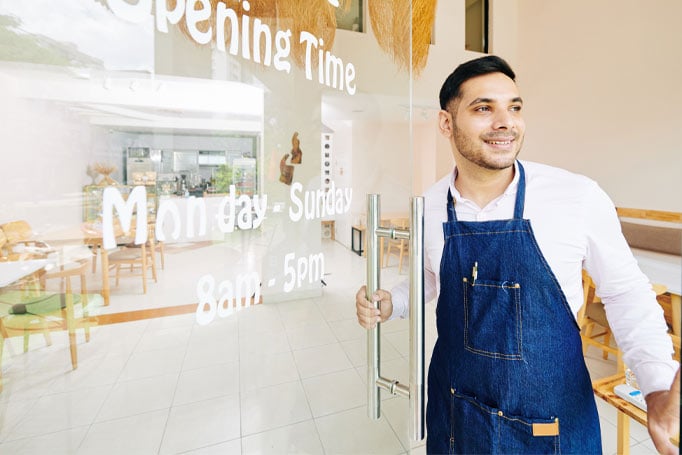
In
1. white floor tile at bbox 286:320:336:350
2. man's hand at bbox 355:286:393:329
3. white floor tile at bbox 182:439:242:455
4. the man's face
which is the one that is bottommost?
white floor tile at bbox 182:439:242:455

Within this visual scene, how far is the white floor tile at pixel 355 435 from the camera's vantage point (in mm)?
1692

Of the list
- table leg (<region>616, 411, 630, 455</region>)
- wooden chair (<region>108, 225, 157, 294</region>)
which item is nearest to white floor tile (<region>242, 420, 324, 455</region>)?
wooden chair (<region>108, 225, 157, 294</region>)

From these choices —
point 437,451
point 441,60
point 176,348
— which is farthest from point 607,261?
point 441,60

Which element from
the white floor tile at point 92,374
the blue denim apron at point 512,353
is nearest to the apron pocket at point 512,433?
the blue denim apron at point 512,353

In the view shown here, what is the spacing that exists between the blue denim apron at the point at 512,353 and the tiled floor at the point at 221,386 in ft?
2.26

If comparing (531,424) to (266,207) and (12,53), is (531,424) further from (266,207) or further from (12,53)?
(12,53)

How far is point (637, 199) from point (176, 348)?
4474mm

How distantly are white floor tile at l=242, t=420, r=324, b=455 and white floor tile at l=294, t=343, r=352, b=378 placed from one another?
0.82 ft

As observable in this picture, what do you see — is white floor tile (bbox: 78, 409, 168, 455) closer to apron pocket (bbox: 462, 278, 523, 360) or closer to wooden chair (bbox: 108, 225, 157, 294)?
wooden chair (bbox: 108, 225, 157, 294)

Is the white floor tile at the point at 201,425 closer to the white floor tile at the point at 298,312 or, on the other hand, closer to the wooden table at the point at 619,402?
the white floor tile at the point at 298,312

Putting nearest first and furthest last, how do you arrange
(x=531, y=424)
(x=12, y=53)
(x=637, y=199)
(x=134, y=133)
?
(x=531, y=424)
(x=12, y=53)
(x=134, y=133)
(x=637, y=199)

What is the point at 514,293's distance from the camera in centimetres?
83

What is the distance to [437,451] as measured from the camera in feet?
3.24

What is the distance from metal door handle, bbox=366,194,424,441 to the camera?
70 cm
